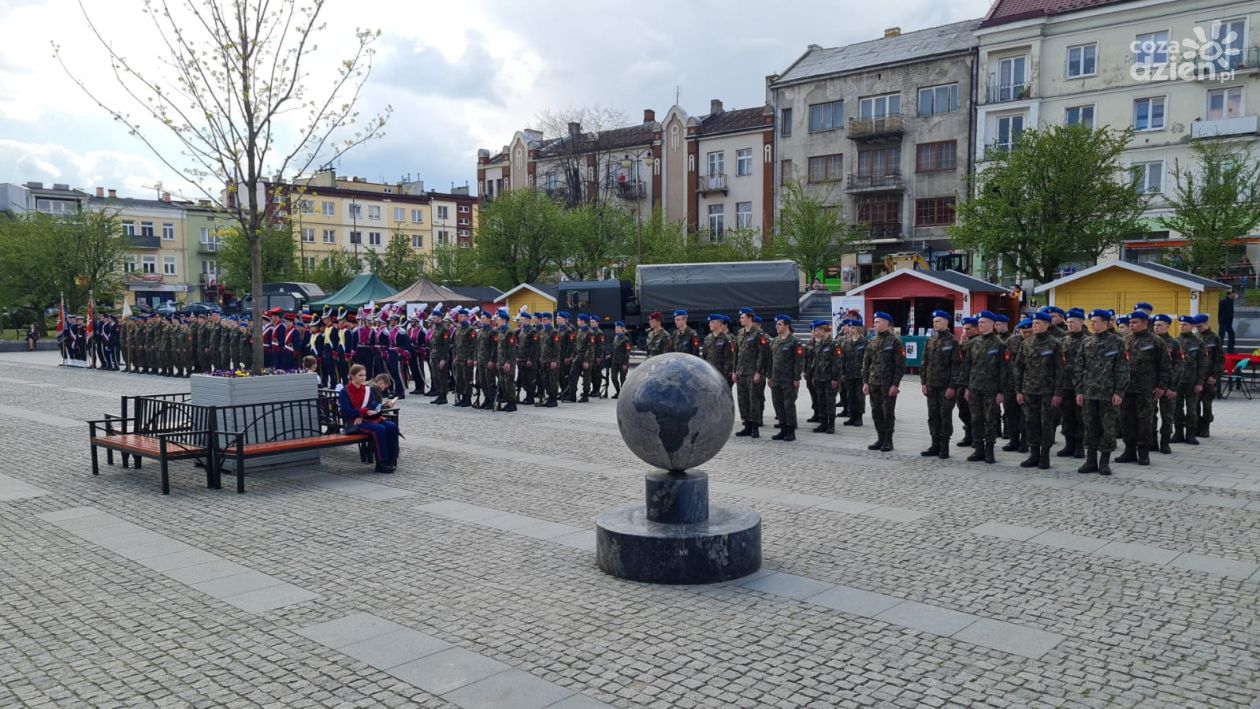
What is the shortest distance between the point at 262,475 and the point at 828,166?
45423 millimetres

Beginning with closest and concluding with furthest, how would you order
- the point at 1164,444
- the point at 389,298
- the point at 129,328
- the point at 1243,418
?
the point at 1164,444 < the point at 1243,418 < the point at 129,328 < the point at 389,298

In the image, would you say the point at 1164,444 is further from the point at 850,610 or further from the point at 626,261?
the point at 626,261

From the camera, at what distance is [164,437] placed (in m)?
10.3

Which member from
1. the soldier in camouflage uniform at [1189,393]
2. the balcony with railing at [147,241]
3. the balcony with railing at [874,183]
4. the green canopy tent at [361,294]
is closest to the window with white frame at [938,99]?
the balcony with railing at [874,183]

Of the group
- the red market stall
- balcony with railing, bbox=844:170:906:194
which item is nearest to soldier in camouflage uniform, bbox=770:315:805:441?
the red market stall

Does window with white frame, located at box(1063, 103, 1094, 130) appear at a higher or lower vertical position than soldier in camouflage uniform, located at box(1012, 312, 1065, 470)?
higher

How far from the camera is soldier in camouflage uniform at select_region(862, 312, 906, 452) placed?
13.2m

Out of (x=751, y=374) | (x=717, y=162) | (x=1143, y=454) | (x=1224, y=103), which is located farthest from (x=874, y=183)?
(x=1143, y=454)

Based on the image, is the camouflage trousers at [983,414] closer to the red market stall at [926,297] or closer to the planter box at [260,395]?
the planter box at [260,395]

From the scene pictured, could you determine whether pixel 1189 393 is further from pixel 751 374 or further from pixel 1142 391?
pixel 751 374

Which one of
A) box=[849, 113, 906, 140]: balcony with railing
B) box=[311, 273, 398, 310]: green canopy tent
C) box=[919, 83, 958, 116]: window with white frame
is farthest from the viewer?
box=[849, 113, 906, 140]: balcony with railing

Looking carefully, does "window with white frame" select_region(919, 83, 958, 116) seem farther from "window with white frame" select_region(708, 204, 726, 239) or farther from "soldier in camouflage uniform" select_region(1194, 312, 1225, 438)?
"soldier in camouflage uniform" select_region(1194, 312, 1225, 438)

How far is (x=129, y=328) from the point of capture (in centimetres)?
3017


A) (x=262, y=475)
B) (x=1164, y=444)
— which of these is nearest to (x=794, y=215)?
(x=1164, y=444)
